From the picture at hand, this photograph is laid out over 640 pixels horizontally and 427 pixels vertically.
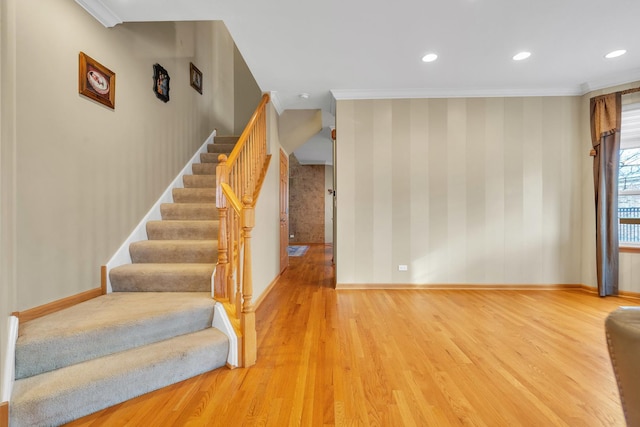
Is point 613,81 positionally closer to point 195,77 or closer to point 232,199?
point 232,199

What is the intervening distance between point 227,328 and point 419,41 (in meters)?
3.12

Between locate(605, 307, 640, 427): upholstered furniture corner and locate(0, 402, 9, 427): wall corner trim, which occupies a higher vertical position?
locate(605, 307, 640, 427): upholstered furniture corner

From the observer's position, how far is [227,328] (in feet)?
6.17

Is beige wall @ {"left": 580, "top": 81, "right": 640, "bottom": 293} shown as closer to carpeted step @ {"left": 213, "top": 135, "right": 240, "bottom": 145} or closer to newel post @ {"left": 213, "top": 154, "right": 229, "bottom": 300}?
newel post @ {"left": 213, "top": 154, "right": 229, "bottom": 300}

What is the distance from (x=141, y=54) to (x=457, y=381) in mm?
4111

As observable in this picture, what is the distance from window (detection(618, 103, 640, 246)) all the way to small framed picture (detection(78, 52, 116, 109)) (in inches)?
231

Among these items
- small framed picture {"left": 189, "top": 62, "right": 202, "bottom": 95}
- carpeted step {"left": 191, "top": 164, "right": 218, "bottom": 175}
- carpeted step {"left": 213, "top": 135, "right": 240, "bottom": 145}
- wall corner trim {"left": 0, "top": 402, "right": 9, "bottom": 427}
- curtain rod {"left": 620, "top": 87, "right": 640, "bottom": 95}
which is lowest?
wall corner trim {"left": 0, "top": 402, "right": 9, "bottom": 427}

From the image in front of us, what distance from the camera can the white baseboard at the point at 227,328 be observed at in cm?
183

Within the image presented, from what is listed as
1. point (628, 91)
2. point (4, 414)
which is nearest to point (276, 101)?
point (4, 414)

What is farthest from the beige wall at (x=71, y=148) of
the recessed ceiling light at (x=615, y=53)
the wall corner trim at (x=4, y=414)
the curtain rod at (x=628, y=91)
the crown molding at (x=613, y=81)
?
the curtain rod at (x=628, y=91)

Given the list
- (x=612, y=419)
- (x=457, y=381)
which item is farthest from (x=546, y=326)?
(x=457, y=381)

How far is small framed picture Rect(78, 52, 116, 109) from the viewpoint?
2.12 m

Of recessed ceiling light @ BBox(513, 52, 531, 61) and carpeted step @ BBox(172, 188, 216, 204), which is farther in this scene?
carpeted step @ BBox(172, 188, 216, 204)

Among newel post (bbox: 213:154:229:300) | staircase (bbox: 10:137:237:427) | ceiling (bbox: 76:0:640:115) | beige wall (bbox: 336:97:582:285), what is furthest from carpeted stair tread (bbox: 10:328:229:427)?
ceiling (bbox: 76:0:640:115)
